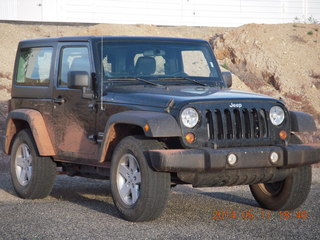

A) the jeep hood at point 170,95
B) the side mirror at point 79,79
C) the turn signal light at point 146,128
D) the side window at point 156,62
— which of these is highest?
the side window at point 156,62

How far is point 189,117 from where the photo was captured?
7.46m

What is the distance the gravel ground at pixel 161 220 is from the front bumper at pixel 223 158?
58cm

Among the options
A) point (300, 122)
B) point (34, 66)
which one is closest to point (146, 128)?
point (300, 122)

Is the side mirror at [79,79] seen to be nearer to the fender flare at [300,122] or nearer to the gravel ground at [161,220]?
the gravel ground at [161,220]

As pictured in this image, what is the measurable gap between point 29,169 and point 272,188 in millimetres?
3174

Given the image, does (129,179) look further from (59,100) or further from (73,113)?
(59,100)

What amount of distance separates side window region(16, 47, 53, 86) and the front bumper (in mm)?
2927

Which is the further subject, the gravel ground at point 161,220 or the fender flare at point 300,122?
the fender flare at point 300,122

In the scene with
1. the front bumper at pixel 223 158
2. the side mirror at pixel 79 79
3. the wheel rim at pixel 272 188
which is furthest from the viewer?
the wheel rim at pixel 272 188

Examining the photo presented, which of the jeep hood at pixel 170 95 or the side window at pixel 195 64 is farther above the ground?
the side window at pixel 195 64

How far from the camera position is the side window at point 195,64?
9.29 metres

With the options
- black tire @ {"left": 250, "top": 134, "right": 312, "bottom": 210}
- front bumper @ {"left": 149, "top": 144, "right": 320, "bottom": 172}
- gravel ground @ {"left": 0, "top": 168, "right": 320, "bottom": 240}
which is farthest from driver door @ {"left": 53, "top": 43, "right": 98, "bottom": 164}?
black tire @ {"left": 250, "top": 134, "right": 312, "bottom": 210}

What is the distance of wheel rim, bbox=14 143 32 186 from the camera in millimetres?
9812

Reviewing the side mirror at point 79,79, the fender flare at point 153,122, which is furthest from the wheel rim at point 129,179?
the side mirror at point 79,79
